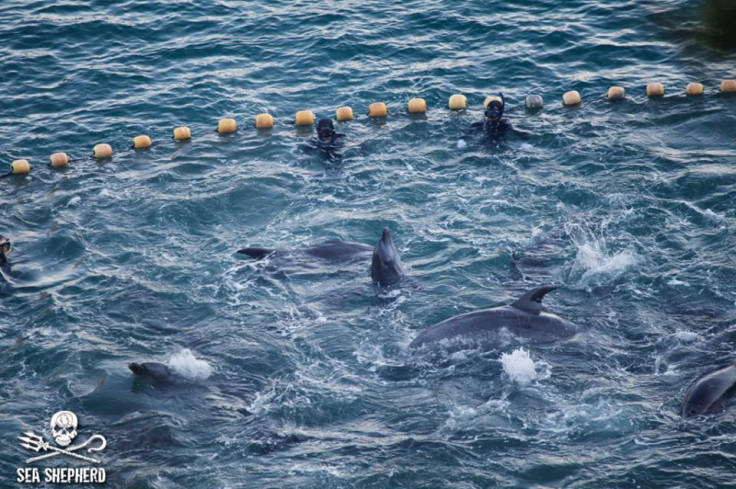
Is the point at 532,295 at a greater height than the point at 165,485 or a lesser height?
greater

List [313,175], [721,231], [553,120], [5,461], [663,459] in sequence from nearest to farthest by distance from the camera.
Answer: [663,459], [5,461], [721,231], [313,175], [553,120]

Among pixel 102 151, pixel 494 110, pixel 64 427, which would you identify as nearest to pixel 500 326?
pixel 64 427

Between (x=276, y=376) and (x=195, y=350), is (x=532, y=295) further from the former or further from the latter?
(x=195, y=350)

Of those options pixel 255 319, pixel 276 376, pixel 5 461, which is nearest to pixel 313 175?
pixel 255 319

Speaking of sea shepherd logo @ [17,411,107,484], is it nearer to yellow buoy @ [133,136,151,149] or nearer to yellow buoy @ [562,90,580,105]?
yellow buoy @ [133,136,151,149]

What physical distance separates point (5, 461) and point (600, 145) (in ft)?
47.6

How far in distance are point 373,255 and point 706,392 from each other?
605cm

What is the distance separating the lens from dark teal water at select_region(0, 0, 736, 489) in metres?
12.2

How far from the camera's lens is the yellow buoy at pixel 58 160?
21656mm

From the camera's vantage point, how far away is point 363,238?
1811 centimetres

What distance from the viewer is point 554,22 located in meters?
27.6

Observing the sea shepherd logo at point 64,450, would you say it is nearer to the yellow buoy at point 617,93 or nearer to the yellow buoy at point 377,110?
the yellow buoy at point 377,110

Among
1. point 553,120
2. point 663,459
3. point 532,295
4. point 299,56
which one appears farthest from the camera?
point 299,56

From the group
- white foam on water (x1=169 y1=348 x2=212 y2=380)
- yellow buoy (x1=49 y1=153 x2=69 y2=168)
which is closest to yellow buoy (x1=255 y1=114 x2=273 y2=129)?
yellow buoy (x1=49 y1=153 x2=69 y2=168)
